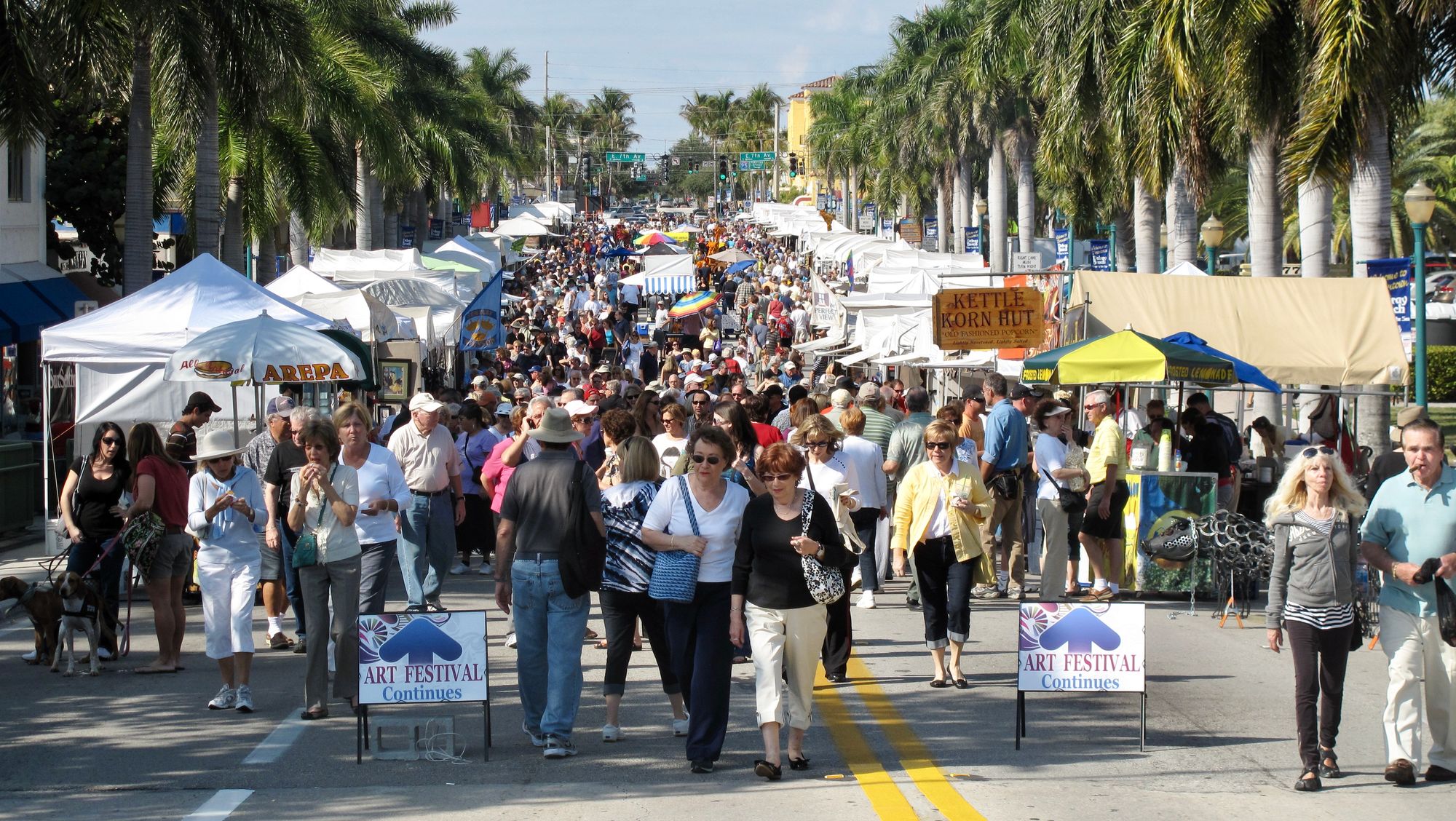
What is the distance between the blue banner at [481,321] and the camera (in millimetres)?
25500

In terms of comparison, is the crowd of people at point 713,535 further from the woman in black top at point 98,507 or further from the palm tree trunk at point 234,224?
the palm tree trunk at point 234,224

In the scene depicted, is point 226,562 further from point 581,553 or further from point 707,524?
point 707,524

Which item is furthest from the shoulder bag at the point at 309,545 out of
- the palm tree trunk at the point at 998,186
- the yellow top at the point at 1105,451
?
the palm tree trunk at the point at 998,186

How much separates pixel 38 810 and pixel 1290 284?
15.2m

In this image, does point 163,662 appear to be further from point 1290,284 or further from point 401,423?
point 1290,284

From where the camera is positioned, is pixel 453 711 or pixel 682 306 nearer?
pixel 453 711

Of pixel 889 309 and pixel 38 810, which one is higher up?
pixel 889 309

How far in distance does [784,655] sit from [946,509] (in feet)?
7.62

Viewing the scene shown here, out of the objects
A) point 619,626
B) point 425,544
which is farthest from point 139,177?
point 619,626

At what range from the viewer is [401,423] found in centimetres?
1448

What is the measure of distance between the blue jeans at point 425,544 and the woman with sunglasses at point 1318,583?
6504 mm

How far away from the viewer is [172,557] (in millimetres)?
10008

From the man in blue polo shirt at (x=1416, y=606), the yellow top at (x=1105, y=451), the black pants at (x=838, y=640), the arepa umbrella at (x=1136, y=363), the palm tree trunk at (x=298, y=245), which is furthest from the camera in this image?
the palm tree trunk at (x=298, y=245)

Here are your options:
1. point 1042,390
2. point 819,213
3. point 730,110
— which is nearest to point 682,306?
point 1042,390
